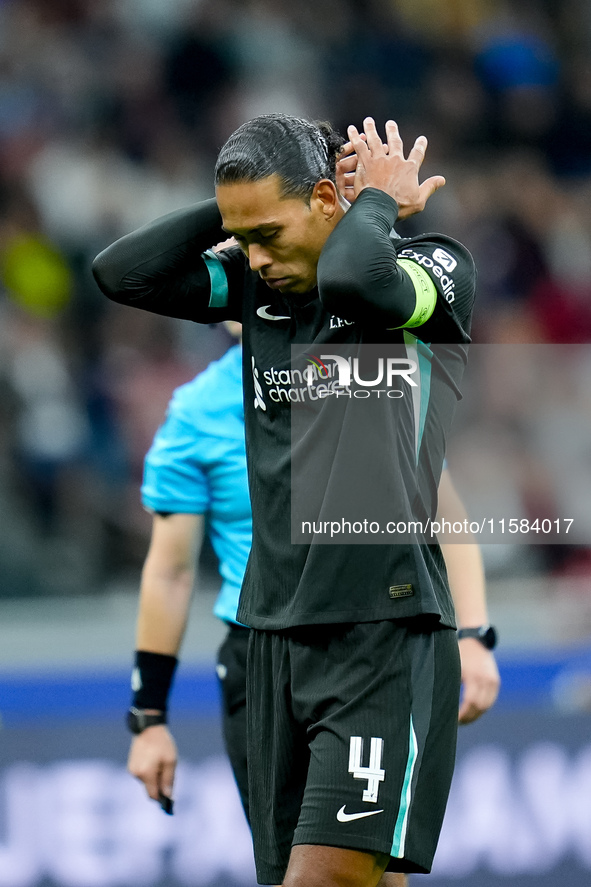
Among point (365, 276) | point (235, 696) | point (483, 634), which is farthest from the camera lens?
point (235, 696)

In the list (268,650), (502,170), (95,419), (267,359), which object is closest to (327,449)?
(267,359)

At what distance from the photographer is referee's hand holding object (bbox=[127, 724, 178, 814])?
3393 mm

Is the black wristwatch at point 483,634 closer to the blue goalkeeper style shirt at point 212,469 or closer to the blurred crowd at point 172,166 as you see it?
the blue goalkeeper style shirt at point 212,469

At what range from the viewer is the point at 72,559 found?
237 inches

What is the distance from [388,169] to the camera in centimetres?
262

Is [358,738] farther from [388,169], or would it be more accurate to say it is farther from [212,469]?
[212,469]

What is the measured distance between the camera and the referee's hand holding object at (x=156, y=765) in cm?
339

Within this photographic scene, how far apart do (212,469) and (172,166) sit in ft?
16.7

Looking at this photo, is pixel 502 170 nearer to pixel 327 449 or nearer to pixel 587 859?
pixel 587 859

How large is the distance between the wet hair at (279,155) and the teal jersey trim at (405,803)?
108 centimetres

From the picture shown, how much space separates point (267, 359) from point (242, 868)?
270 centimetres

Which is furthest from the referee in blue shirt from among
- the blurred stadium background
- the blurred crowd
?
the blurred crowd

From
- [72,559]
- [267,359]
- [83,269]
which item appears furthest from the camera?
[83,269]

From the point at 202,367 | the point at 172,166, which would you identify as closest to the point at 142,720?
the point at 202,367
